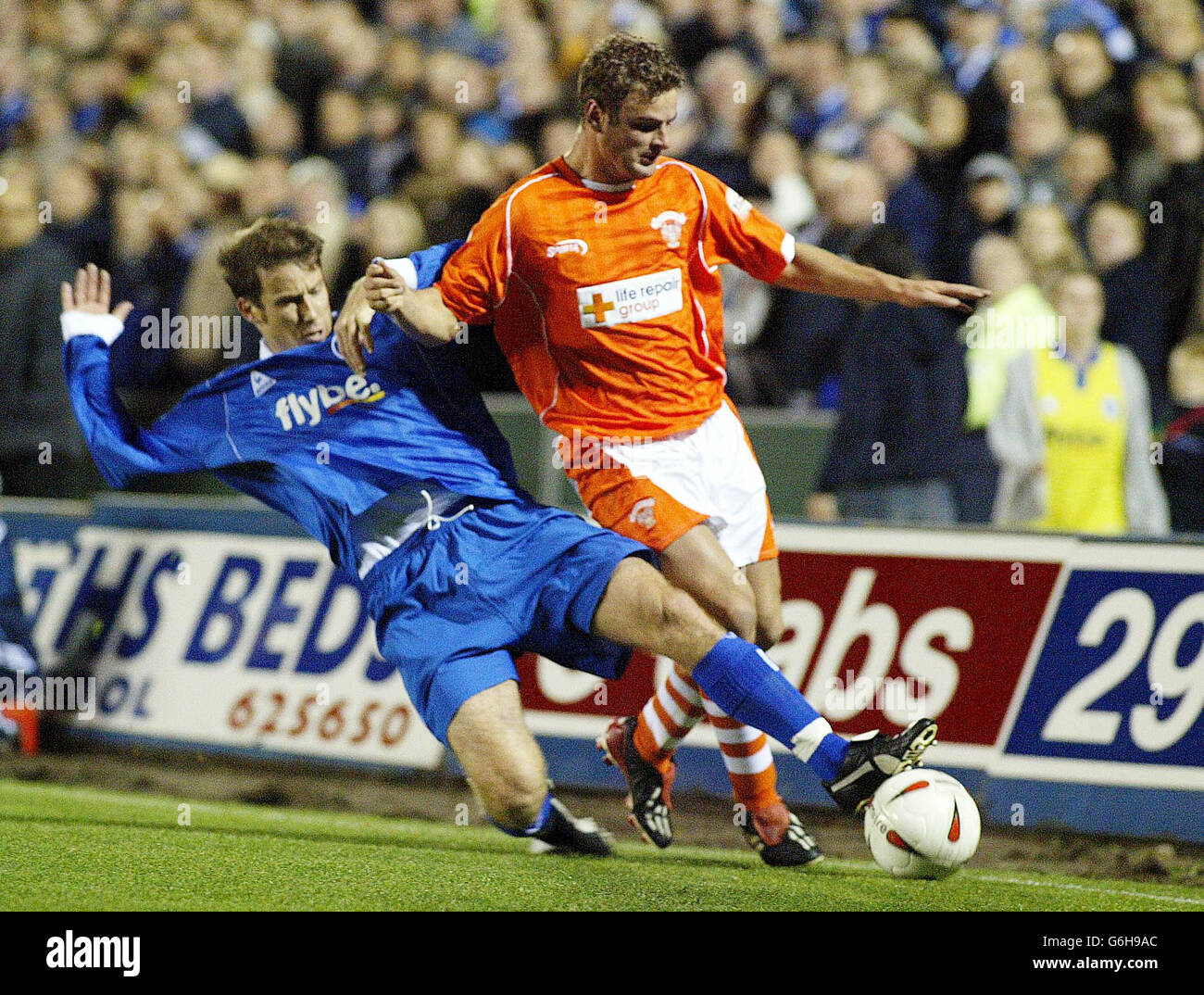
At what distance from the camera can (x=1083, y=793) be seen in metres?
7.16

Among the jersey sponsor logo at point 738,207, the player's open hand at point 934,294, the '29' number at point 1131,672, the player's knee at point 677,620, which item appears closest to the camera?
the player's knee at point 677,620

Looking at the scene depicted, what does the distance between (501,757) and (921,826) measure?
1.39 metres

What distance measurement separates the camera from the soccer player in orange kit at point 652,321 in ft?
18.3

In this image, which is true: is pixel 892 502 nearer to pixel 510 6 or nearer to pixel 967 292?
pixel 967 292

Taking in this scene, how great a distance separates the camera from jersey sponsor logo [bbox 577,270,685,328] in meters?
5.70

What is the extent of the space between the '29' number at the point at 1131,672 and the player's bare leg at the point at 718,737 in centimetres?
175

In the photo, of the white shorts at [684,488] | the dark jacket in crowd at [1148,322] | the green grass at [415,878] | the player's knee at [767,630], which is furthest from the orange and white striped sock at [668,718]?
the dark jacket in crowd at [1148,322]

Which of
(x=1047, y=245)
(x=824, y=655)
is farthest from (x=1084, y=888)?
(x=1047, y=245)

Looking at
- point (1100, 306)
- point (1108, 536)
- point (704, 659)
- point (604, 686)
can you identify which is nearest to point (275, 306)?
point (704, 659)

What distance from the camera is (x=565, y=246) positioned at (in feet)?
18.6

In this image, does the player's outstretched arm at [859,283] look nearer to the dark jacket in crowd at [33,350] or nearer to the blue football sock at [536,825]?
the blue football sock at [536,825]

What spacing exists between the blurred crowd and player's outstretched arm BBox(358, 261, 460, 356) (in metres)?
3.55

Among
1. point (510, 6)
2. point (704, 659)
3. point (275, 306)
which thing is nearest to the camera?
point (704, 659)

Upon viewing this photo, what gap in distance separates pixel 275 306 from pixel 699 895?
247 centimetres
